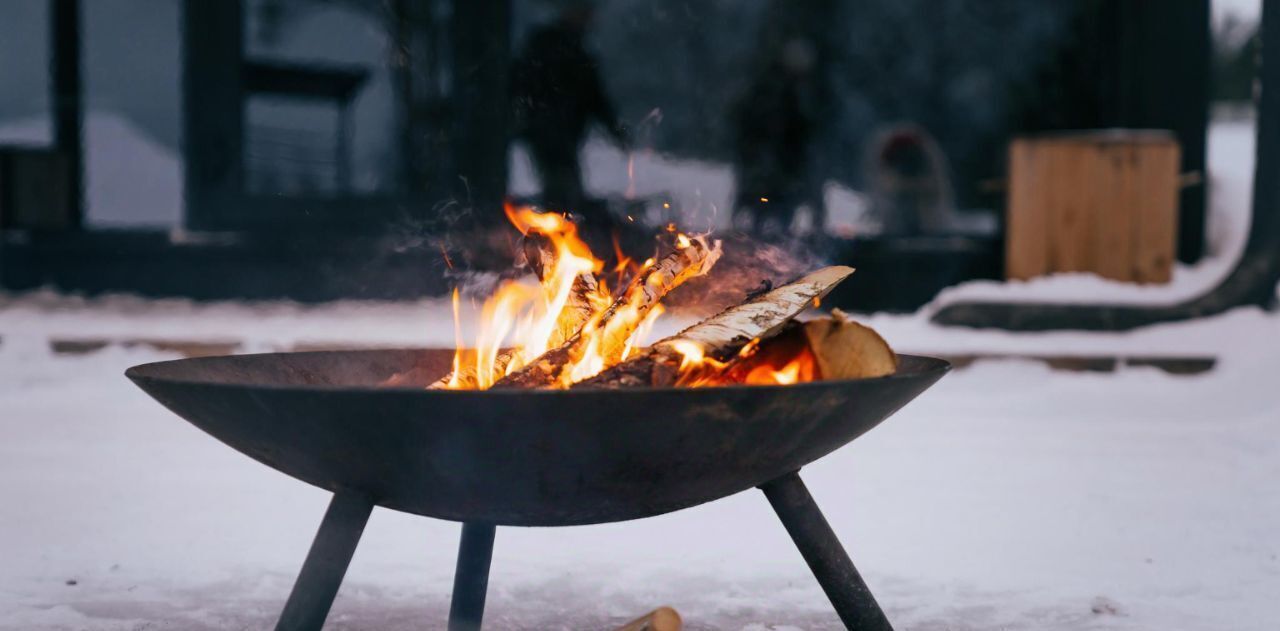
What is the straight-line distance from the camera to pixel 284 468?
200 centimetres

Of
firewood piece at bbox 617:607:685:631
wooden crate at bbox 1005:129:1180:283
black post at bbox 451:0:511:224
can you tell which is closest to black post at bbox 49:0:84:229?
black post at bbox 451:0:511:224

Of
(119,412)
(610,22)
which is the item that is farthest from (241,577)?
(610,22)

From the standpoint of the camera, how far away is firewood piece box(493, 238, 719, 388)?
7.68 ft

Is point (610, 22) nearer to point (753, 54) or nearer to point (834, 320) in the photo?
point (753, 54)

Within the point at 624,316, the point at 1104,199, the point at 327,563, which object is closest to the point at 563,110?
the point at 1104,199

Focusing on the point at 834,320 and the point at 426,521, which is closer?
the point at 834,320

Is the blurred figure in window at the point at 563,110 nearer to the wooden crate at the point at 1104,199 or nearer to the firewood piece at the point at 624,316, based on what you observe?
the wooden crate at the point at 1104,199

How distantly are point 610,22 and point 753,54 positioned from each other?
1.21 metres

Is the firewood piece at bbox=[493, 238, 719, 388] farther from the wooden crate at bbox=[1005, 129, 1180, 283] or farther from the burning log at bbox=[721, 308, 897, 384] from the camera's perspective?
the wooden crate at bbox=[1005, 129, 1180, 283]

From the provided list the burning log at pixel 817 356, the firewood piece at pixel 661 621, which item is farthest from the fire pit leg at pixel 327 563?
the burning log at pixel 817 356

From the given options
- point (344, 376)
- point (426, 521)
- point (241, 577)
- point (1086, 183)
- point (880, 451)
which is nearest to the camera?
point (344, 376)

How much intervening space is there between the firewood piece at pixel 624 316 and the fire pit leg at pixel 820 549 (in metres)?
0.44

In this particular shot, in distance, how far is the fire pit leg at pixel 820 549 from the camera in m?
2.15

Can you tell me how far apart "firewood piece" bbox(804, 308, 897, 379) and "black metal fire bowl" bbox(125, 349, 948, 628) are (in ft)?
0.25
